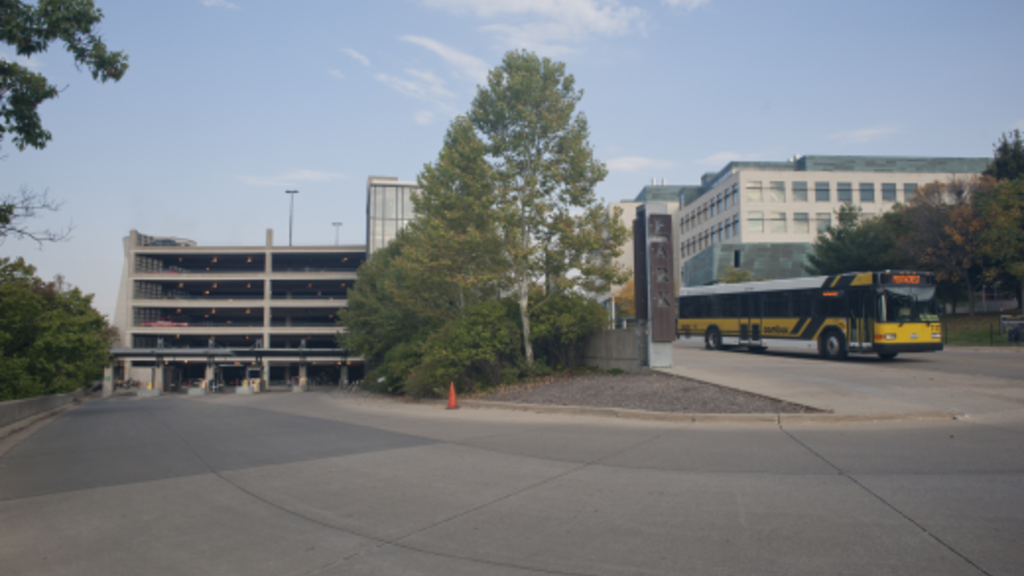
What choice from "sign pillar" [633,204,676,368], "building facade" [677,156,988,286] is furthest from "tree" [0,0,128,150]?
"building facade" [677,156,988,286]

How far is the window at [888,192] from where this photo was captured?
5988cm

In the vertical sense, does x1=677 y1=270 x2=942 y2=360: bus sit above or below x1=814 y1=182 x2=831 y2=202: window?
below

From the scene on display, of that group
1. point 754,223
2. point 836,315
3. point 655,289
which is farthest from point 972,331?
point 655,289

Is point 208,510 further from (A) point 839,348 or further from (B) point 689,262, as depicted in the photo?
(B) point 689,262

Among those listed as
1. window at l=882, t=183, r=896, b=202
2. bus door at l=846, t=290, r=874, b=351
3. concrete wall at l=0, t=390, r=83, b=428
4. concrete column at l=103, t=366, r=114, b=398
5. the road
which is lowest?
concrete column at l=103, t=366, r=114, b=398

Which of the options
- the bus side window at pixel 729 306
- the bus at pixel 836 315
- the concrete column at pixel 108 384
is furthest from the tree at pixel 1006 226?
the concrete column at pixel 108 384

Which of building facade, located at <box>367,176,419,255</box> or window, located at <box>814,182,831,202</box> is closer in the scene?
window, located at <box>814,182,831,202</box>

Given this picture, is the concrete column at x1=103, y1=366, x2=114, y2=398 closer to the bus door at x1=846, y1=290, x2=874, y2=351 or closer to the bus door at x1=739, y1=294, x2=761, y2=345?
the bus door at x1=739, y1=294, x2=761, y2=345

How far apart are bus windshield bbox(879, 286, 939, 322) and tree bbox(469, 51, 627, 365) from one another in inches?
→ 348

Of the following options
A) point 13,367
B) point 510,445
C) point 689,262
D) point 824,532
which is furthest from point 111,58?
point 689,262

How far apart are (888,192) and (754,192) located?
45.0ft

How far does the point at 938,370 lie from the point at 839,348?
14.1 feet

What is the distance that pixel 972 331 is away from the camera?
34.0 meters

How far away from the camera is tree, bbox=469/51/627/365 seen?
64.8 ft
